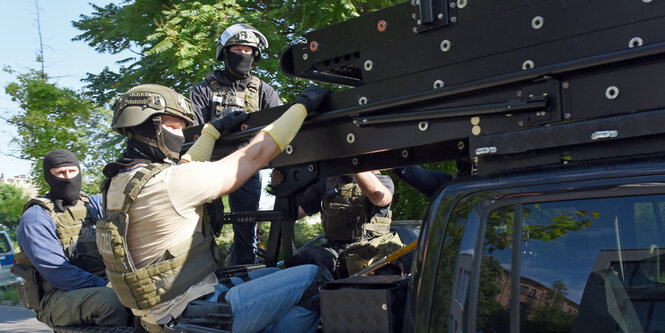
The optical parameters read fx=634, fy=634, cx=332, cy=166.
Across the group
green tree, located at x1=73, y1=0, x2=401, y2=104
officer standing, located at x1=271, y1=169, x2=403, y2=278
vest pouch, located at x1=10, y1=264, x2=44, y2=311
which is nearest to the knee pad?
officer standing, located at x1=271, y1=169, x2=403, y2=278

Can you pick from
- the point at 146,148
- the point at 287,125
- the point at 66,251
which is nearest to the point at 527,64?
the point at 287,125

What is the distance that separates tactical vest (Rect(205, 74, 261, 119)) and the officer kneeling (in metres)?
1.89

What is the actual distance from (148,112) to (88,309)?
120 cm

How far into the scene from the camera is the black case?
222 centimetres

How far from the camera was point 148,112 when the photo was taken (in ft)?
10.3

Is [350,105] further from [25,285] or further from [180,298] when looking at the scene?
[25,285]

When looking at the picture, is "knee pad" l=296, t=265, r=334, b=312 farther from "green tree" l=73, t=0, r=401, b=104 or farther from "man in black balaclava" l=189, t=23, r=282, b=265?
"green tree" l=73, t=0, r=401, b=104

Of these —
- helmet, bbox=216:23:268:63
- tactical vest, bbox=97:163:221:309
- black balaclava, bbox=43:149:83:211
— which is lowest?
tactical vest, bbox=97:163:221:309

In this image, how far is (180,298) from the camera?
9.20 ft

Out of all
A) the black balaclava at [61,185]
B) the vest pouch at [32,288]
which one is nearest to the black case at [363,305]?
the vest pouch at [32,288]

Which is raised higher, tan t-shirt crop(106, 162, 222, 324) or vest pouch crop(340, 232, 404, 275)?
tan t-shirt crop(106, 162, 222, 324)

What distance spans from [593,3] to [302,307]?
5.67ft

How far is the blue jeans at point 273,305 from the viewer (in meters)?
2.72

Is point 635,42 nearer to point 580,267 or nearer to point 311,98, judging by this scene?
point 580,267
